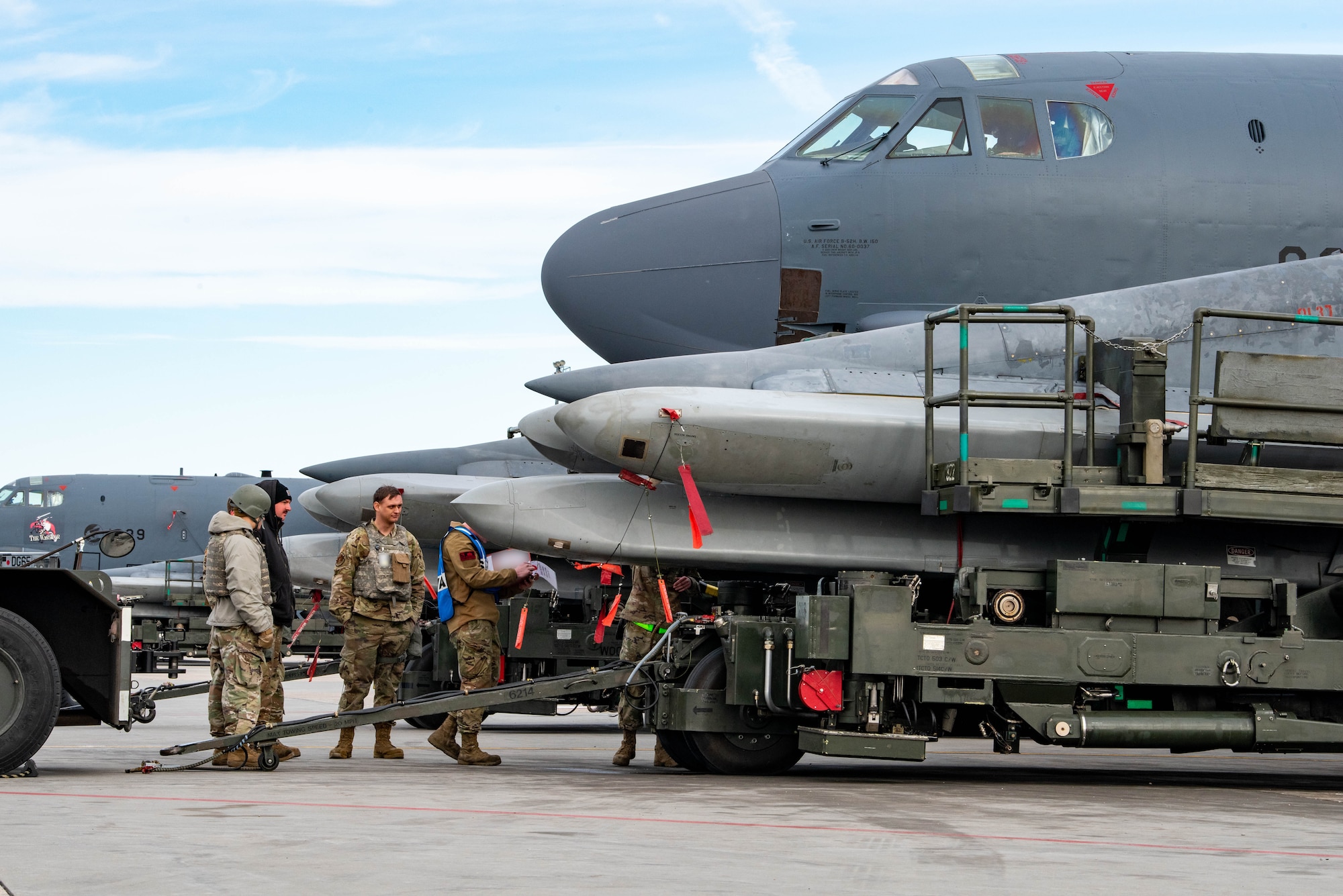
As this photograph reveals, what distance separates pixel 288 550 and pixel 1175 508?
11555 mm

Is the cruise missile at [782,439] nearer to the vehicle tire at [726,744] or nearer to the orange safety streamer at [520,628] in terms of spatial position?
the vehicle tire at [726,744]

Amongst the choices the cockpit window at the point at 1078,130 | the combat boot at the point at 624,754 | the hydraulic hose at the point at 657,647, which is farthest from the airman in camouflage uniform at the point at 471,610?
the cockpit window at the point at 1078,130

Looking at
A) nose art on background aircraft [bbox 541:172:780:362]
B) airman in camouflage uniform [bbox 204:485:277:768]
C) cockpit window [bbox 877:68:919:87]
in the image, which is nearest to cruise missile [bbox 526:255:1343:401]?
nose art on background aircraft [bbox 541:172:780:362]

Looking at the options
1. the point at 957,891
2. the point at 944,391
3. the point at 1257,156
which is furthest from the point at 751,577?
the point at 957,891

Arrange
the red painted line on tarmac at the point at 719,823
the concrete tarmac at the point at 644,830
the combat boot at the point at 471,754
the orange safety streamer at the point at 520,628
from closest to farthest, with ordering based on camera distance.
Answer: the concrete tarmac at the point at 644,830 < the red painted line on tarmac at the point at 719,823 < the combat boot at the point at 471,754 < the orange safety streamer at the point at 520,628

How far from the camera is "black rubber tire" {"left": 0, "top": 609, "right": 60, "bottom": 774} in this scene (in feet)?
23.1

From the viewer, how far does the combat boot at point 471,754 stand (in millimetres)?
8859

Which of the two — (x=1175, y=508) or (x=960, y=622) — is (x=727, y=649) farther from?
(x=1175, y=508)

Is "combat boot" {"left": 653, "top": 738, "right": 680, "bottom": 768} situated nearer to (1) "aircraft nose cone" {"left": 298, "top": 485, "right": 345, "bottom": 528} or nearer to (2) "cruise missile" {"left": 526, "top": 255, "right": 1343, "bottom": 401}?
(2) "cruise missile" {"left": 526, "top": 255, "right": 1343, "bottom": 401}

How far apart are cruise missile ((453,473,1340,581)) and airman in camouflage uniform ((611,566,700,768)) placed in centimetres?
59

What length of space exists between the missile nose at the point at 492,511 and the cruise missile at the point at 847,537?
0.27 meters

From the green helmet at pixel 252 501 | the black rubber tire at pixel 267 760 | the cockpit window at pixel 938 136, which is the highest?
the cockpit window at pixel 938 136

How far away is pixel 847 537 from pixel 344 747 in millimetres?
3432

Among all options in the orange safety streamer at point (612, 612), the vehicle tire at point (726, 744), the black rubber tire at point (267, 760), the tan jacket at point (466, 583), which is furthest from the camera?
the orange safety streamer at point (612, 612)
